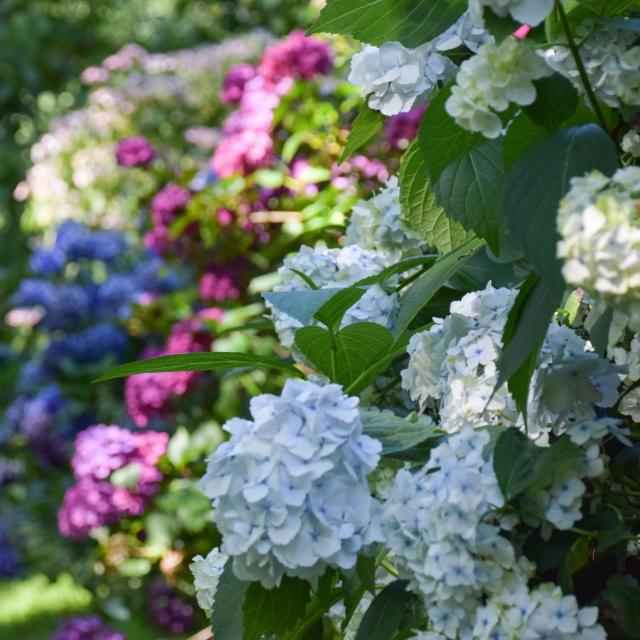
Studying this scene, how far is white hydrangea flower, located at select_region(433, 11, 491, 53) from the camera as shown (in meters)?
1.02

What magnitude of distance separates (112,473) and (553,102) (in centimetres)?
232

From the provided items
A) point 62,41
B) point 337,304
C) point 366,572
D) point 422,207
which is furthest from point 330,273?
point 62,41

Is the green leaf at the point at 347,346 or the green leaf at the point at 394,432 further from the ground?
the green leaf at the point at 394,432

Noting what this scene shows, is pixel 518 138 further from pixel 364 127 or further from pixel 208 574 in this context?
pixel 208 574

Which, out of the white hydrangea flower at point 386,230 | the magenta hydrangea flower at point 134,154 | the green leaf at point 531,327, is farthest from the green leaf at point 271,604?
the magenta hydrangea flower at point 134,154

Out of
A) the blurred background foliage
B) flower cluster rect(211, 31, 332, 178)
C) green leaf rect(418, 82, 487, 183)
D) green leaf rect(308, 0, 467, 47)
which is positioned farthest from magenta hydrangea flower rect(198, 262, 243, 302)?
the blurred background foliage

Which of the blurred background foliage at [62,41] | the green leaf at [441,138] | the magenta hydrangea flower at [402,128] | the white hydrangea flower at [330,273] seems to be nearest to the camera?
the green leaf at [441,138]

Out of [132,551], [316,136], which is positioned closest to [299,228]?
[316,136]

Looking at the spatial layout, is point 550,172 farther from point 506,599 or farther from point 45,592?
point 45,592

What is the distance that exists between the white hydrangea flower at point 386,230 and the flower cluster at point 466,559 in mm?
717

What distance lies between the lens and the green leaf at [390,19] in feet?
3.12

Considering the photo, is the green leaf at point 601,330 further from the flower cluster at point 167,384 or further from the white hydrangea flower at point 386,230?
the flower cluster at point 167,384

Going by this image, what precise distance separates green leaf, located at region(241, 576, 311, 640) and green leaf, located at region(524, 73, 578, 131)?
1.27 feet

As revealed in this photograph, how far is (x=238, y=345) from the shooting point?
276 centimetres
